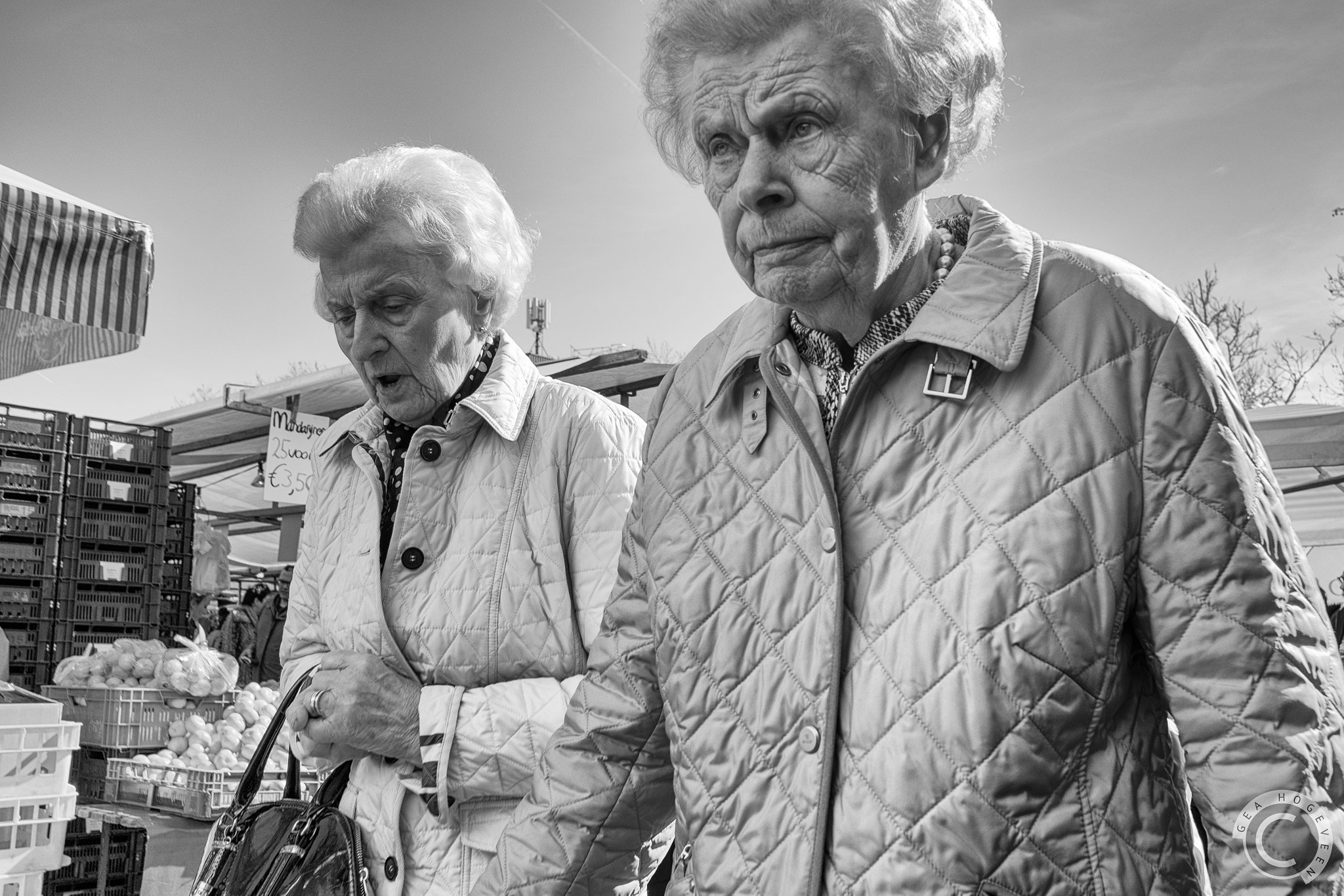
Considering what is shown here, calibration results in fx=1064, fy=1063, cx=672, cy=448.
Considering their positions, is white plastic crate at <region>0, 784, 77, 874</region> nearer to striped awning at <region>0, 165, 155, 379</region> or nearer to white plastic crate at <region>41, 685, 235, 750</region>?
white plastic crate at <region>41, 685, 235, 750</region>

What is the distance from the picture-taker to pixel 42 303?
331 centimetres

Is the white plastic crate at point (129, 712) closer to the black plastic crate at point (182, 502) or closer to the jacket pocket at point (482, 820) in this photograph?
the black plastic crate at point (182, 502)

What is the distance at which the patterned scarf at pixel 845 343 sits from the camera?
1.28 m

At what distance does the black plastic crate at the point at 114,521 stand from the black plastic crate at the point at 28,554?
0.10m

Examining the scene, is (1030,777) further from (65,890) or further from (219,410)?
(219,410)

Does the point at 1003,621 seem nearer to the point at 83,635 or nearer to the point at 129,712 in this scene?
the point at 129,712

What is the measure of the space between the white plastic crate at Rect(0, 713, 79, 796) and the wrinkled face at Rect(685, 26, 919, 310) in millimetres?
2488

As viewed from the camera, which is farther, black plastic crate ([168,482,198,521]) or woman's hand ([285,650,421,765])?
black plastic crate ([168,482,198,521])

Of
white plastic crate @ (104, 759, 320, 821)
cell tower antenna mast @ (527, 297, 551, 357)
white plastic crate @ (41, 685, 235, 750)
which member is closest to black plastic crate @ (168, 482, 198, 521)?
white plastic crate @ (41, 685, 235, 750)

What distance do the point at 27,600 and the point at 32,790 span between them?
2.31 meters

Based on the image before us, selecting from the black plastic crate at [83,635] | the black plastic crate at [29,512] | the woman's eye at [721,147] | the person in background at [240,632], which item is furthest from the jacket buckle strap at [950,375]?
the person in background at [240,632]

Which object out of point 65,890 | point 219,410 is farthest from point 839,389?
point 219,410

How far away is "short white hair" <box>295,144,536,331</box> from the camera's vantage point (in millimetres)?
2016
